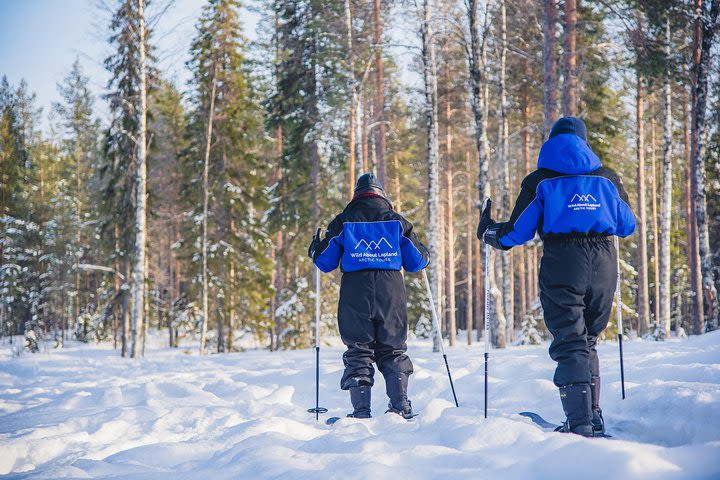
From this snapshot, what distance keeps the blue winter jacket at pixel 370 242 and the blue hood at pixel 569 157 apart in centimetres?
160

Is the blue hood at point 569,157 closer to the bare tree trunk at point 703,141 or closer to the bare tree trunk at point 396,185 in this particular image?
the bare tree trunk at point 703,141

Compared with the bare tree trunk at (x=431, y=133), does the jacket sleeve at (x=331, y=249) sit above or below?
below

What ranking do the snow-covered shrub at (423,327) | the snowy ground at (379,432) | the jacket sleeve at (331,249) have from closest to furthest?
the snowy ground at (379,432) → the jacket sleeve at (331,249) → the snow-covered shrub at (423,327)

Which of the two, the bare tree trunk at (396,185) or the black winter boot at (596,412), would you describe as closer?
the black winter boot at (596,412)

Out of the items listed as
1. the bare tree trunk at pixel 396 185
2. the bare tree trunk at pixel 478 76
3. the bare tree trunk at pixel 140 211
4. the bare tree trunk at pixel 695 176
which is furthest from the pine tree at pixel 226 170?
the bare tree trunk at pixel 695 176

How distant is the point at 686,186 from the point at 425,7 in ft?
47.6

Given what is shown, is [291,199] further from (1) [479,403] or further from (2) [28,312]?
(2) [28,312]

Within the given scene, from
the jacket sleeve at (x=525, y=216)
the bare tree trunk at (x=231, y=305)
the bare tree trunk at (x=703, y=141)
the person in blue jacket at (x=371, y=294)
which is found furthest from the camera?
the bare tree trunk at (x=231, y=305)

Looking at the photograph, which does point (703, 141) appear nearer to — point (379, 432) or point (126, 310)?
point (379, 432)

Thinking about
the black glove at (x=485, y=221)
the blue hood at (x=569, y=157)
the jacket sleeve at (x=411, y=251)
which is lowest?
the jacket sleeve at (x=411, y=251)

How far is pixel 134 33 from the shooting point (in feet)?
47.8

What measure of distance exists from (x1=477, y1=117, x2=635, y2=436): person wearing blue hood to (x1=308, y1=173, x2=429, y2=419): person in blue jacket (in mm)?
1447

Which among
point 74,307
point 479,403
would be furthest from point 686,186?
point 74,307

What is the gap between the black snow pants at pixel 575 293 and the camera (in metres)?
3.62
